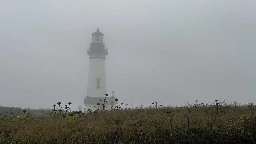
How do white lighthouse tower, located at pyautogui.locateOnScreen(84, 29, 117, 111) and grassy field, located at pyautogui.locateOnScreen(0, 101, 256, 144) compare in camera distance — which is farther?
white lighthouse tower, located at pyautogui.locateOnScreen(84, 29, 117, 111)

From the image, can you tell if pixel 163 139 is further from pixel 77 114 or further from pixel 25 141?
pixel 77 114

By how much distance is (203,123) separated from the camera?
7.35 m

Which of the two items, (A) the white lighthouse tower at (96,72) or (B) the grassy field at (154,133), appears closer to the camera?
(B) the grassy field at (154,133)

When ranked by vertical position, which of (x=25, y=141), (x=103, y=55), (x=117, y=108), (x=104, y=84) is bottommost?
(x=25, y=141)

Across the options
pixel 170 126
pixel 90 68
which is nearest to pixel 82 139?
pixel 170 126

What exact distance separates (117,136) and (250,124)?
270 centimetres

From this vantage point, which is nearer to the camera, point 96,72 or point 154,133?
point 154,133

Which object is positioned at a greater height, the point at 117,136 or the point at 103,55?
the point at 103,55

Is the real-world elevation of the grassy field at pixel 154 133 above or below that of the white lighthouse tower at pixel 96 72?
below

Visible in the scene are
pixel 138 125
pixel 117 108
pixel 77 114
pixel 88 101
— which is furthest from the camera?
pixel 88 101

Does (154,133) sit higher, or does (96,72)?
(96,72)

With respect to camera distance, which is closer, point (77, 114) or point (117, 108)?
point (77, 114)

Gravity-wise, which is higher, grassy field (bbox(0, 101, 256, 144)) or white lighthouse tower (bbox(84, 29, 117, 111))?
white lighthouse tower (bbox(84, 29, 117, 111))

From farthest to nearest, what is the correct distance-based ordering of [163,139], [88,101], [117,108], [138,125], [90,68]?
1. [90,68]
2. [88,101]
3. [117,108]
4. [138,125]
5. [163,139]
